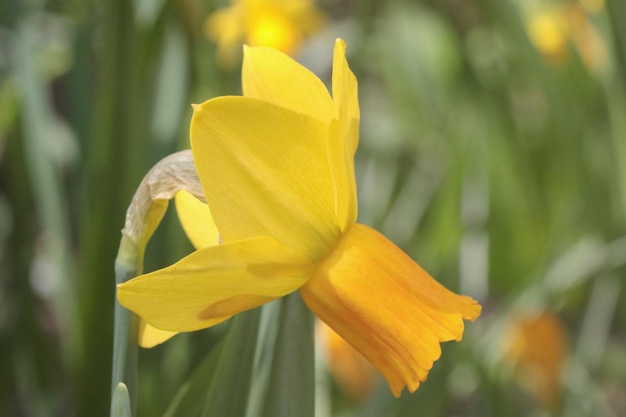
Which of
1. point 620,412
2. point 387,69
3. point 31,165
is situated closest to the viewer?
point 31,165

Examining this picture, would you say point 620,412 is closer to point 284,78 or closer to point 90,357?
point 90,357

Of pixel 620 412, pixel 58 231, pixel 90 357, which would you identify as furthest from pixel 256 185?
pixel 620 412

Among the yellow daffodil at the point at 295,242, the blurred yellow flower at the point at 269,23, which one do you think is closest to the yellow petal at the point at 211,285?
the yellow daffodil at the point at 295,242

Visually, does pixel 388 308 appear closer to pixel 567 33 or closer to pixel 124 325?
pixel 124 325

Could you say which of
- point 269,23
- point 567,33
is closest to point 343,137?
point 567,33

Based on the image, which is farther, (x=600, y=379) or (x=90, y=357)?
(x=600, y=379)

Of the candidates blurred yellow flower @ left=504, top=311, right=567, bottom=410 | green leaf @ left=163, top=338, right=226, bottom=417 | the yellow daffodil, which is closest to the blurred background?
blurred yellow flower @ left=504, top=311, right=567, bottom=410

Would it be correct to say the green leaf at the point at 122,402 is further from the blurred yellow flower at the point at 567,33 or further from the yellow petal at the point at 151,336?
→ the blurred yellow flower at the point at 567,33
